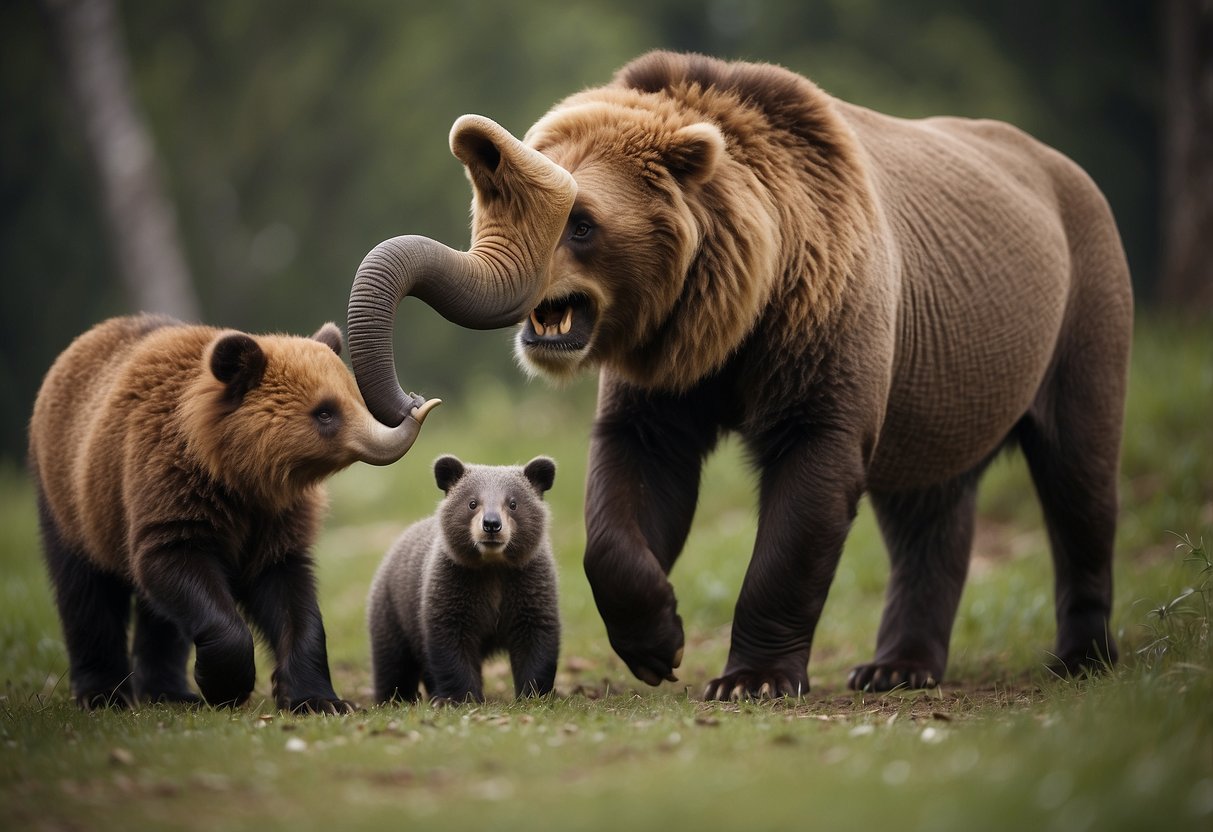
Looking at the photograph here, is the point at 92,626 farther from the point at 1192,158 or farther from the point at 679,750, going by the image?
the point at 1192,158

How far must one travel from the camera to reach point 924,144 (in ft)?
23.3

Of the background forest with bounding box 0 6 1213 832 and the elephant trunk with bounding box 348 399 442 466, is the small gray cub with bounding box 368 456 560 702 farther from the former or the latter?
the elephant trunk with bounding box 348 399 442 466

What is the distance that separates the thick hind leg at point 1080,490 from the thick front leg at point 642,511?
7.07 feet

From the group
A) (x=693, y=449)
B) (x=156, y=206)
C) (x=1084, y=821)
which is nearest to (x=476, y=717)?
(x=693, y=449)

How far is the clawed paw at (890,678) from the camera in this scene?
6867mm

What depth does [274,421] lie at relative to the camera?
5.84 metres

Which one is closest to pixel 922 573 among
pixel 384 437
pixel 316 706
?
pixel 384 437

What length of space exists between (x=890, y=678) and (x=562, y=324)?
2640 mm

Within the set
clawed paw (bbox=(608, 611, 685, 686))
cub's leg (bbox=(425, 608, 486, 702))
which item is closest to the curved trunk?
cub's leg (bbox=(425, 608, 486, 702))

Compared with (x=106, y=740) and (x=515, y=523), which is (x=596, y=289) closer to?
(x=515, y=523)

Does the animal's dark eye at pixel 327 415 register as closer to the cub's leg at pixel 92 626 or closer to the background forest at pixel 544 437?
the background forest at pixel 544 437

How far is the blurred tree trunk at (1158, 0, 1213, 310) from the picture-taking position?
44.1 ft

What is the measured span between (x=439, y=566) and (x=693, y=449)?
4.10ft

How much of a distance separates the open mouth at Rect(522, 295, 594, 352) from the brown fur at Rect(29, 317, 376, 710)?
88cm
